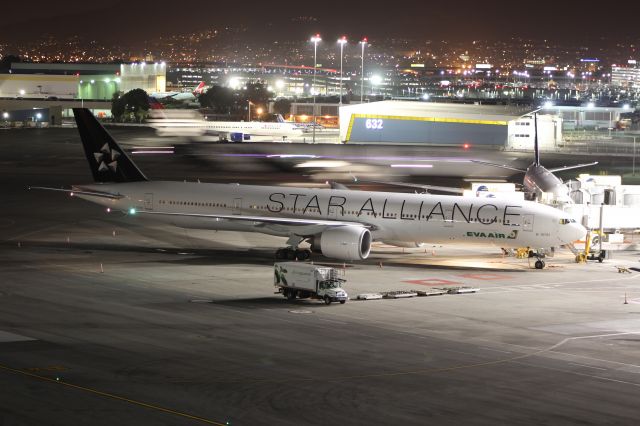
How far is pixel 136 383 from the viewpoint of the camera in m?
28.3

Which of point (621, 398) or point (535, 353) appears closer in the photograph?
point (621, 398)

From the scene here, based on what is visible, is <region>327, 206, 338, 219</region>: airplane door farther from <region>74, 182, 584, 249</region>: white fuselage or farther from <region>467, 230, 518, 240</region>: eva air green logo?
<region>467, 230, 518, 240</region>: eva air green logo

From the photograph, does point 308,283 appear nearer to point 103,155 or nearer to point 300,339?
point 300,339

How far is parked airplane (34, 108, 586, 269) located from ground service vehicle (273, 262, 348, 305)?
9128 mm

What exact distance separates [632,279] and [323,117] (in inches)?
5856

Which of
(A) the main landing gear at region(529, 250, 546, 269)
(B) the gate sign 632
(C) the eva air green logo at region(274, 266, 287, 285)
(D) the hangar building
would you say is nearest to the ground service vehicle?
(C) the eva air green logo at region(274, 266, 287, 285)

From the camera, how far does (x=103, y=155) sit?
60.6 m

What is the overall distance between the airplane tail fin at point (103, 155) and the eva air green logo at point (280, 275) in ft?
66.6

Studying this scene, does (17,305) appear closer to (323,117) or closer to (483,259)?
(483,259)

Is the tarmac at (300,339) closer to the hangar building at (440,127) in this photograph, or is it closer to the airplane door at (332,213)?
the airplane door at (332,213)

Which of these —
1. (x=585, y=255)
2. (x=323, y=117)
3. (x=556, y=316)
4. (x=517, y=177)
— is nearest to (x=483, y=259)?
(x=585, y=255)

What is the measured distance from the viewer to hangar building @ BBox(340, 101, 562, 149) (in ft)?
434

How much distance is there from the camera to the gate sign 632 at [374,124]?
5384 inches

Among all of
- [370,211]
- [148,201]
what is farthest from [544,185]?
[148,201]
